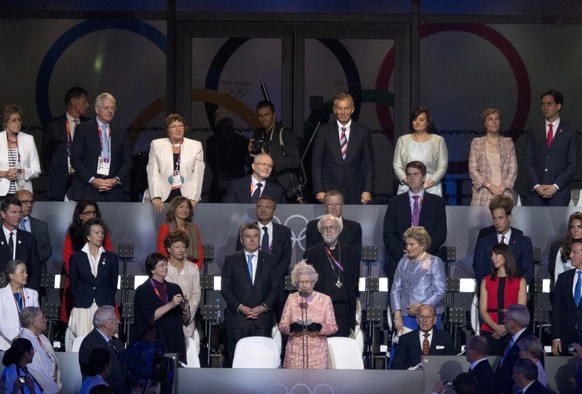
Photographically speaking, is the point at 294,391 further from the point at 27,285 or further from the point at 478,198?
the point at 478,198

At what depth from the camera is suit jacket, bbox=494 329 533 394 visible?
11695mm

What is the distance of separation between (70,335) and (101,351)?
9.25 ft

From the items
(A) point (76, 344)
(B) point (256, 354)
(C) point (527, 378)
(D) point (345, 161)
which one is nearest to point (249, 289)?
(B) point (256, 354)

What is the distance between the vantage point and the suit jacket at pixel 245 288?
13508mm

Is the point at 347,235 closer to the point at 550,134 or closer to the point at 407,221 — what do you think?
the point at 407,221

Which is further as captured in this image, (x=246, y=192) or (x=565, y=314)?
(x=246, y=192)

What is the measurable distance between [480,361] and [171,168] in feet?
14.9

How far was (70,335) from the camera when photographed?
13797 millimetres

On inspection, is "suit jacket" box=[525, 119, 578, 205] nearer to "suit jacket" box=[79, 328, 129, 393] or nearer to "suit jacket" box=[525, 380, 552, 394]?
"suit jacket" box=[525, 380, 552, 394]

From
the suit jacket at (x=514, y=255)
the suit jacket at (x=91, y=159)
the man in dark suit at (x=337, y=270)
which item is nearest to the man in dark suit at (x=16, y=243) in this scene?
the suit jacket at (x=91, y=159)

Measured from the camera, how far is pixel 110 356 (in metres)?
11.4

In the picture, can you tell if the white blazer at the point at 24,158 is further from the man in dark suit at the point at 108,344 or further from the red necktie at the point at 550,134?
the red necktie at the point at 550,134

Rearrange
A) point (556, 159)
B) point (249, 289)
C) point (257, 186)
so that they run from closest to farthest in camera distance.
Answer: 1. point (249, 289)
2. point (257, 186)
3. point (556, 159)

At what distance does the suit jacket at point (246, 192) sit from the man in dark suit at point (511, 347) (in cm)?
339
